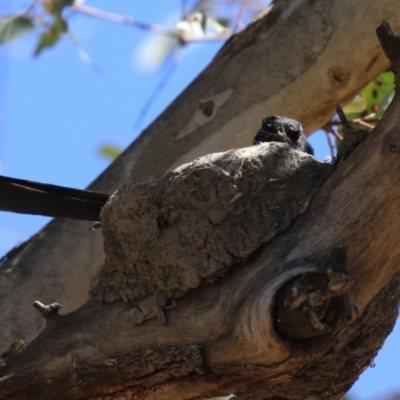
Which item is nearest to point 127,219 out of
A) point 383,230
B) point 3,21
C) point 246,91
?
point 383,230

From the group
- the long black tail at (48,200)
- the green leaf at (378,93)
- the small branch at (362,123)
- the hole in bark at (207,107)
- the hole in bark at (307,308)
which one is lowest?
the hole in bark at (307,308)

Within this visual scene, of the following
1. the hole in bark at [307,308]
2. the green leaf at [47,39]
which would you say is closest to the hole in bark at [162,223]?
the hole in bark at [307,308]

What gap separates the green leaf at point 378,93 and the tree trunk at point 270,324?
7.26 feet

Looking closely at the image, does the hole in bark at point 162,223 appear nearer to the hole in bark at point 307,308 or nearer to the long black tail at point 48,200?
the long black tail at point 48,200

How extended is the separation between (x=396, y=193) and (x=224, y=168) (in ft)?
2.83

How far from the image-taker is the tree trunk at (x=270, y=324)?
278 centimetres

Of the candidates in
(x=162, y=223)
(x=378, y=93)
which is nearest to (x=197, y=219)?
(x=162, y=223)

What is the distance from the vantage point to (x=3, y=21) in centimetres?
575

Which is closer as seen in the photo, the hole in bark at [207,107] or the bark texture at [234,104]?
the bark texture at [234,104]

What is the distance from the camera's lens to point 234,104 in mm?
4750

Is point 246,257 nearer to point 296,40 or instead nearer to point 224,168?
point 224,168

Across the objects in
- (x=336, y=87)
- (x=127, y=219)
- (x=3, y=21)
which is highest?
(x=3, y=21)

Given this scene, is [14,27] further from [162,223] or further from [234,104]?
[162,223]

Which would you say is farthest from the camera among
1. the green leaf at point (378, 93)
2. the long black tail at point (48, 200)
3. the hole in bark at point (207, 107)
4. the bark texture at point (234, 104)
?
the green leaf at point (378, 93)
